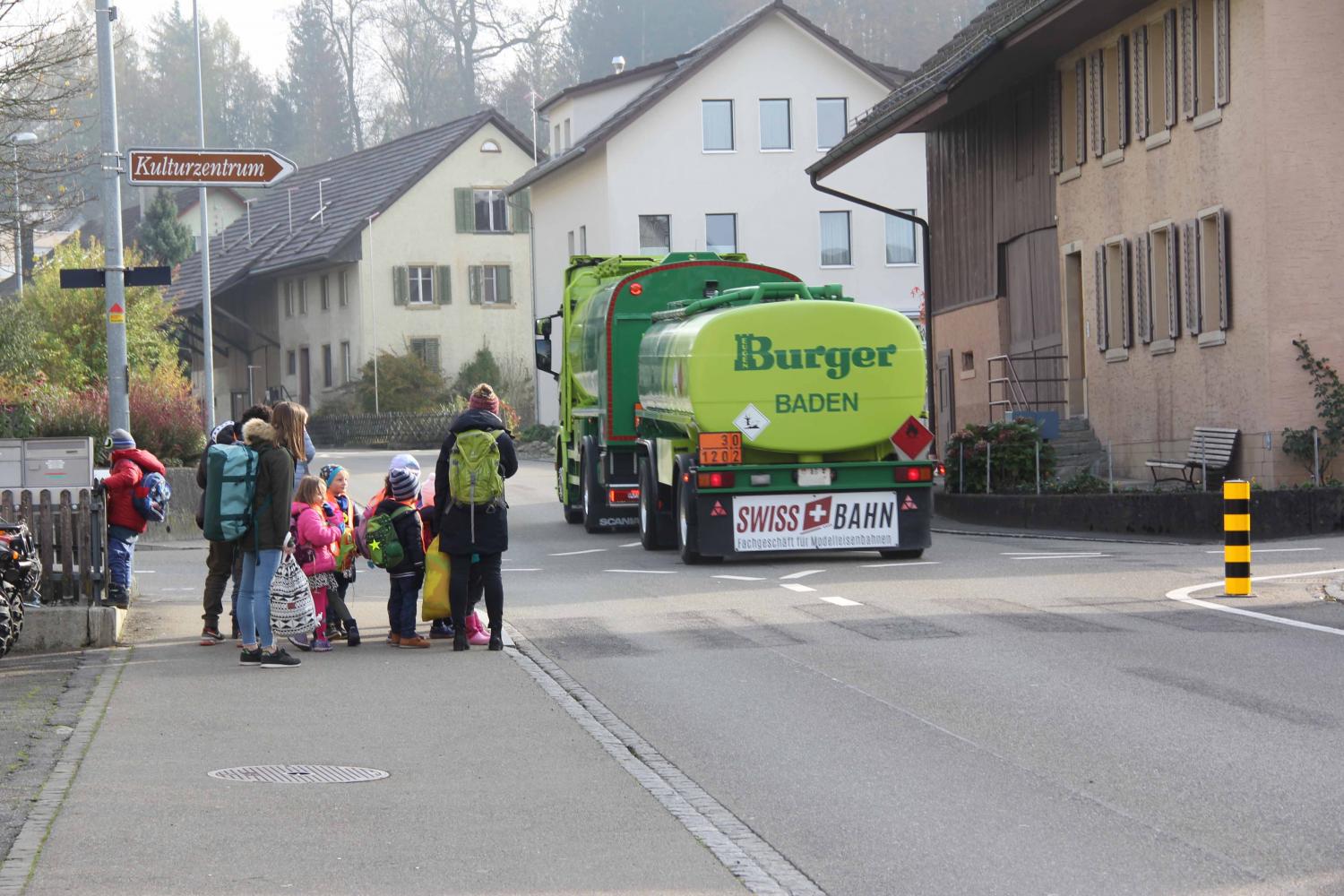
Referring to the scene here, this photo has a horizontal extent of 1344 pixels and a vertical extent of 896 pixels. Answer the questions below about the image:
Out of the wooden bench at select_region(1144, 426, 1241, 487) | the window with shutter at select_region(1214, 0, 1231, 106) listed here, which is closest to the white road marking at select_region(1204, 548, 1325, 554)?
the wooden bench at select_region(1144, 426, 1241, 487)

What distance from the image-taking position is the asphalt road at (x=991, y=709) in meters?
6.98

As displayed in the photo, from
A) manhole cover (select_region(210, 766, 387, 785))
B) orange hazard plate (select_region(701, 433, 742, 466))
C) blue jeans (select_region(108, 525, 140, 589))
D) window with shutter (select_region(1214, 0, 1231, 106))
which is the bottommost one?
manhole cover (select_region(210, 766, 387, 785))

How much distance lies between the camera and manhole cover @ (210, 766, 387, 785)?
8562mm

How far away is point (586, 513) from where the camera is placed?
82.9 feet

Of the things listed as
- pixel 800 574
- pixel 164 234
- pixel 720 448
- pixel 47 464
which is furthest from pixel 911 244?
pixel 800 574

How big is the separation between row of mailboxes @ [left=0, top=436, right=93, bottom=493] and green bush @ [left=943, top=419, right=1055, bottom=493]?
39.2 ft

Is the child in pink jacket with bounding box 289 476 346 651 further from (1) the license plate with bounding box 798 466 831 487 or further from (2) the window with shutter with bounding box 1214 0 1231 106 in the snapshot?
(2) the window with shutter with bounding box 1214 0 1231 106

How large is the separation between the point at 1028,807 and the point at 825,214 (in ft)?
164

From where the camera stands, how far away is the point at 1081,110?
30.8 metres

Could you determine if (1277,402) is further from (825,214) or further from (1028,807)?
(825,214)

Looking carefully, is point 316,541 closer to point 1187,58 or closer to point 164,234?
point 1187,58

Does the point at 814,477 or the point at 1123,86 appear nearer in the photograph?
the point at 814,477

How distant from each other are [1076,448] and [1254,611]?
16436mm

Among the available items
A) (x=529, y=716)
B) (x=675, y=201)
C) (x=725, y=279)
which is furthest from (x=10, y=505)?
(x=675, y=201)
